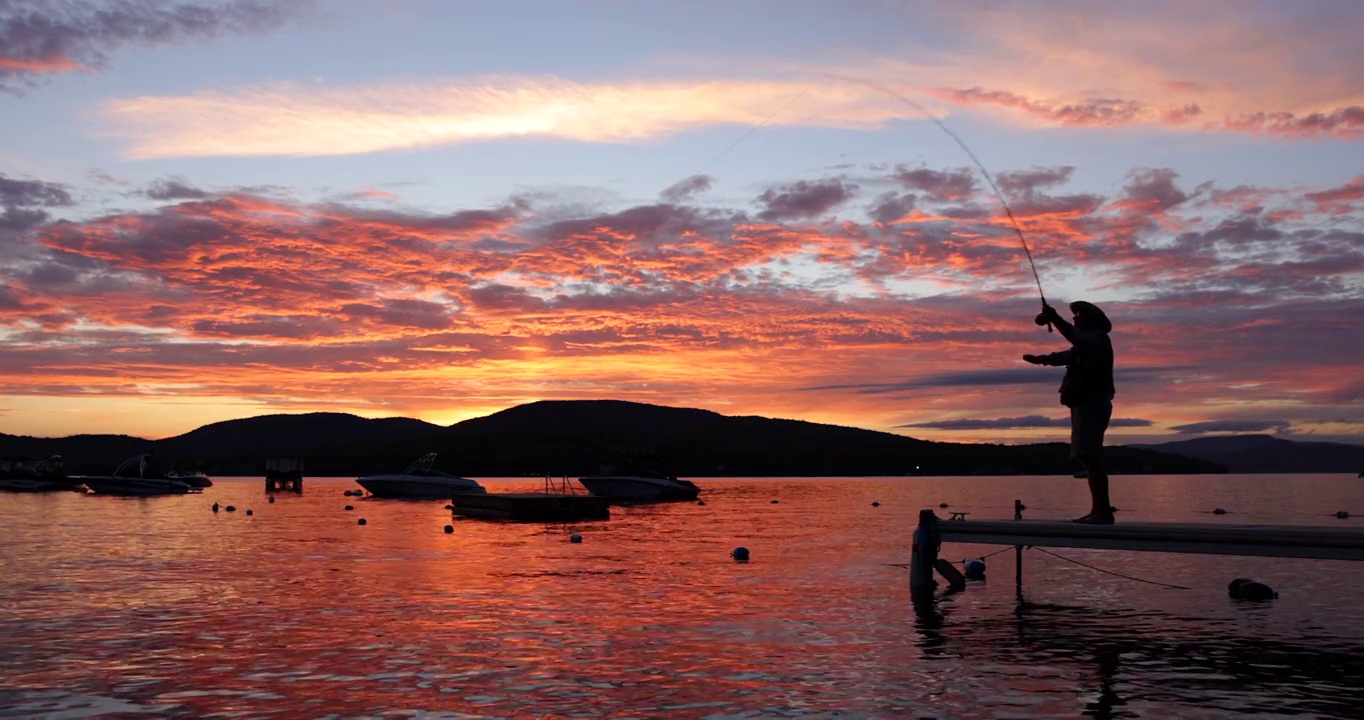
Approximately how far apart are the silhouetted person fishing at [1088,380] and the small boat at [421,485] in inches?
4137

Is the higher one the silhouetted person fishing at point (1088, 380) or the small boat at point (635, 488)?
the silhouetted person fishing at point (1088, 380)

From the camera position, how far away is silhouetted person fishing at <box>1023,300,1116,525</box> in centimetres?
2422

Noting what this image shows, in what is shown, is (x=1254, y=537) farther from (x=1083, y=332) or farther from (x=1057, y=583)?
(x=1057, y=583)

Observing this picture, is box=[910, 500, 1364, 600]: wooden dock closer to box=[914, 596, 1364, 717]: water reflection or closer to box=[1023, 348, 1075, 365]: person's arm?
box=[914, 596, 1364, 717]: water reflection

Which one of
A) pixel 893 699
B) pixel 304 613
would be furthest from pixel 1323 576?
pixel 304 613

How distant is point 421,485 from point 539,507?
53124 millimetres

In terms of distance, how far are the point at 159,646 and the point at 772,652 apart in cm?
1278

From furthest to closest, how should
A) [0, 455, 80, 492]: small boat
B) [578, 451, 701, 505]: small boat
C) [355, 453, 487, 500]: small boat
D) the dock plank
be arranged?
[0, 455, 80, 492]: small boat
[355, 453, 487, 500]: small boat
[578, 451, 701, 505]: small boat
the dock plank

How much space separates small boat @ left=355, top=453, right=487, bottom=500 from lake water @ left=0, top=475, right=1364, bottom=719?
75029 mm

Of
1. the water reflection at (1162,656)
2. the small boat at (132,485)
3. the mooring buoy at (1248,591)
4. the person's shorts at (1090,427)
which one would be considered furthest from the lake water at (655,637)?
the small boat at (132,485)

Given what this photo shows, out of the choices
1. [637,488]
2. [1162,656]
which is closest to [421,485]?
[637,488]

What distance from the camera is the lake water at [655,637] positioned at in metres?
18.5

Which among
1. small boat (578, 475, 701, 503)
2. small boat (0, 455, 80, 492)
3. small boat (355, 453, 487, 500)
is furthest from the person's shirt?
small boat (0, 455, 80, 492)

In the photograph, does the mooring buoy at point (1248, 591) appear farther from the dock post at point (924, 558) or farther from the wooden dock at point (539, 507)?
the wooden dock at point (539, 507)
